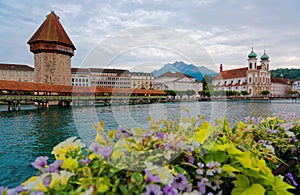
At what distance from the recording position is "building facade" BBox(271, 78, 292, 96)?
260 feet

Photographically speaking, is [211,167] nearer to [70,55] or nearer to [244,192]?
[244,192]

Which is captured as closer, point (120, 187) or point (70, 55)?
point (120, 187)

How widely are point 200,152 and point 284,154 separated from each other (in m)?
0.92

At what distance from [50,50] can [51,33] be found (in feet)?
8.34

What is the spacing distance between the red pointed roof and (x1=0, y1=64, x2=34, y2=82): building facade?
29501 mm

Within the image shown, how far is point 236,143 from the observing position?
4.56 feet

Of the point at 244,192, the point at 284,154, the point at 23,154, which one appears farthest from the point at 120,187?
the point at 23,154

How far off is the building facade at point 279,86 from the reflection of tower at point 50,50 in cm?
6949

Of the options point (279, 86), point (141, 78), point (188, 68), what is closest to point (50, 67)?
point (141, 78)

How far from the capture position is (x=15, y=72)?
5825 centimetres

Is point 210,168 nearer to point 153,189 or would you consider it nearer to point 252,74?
point 153,189

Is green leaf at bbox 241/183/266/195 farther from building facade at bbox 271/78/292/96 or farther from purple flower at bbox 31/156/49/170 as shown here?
building facade at bbox 271/78/292/96

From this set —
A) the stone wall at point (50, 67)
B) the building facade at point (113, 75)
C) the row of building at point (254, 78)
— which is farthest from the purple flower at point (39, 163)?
the row of building at point (254, 78)

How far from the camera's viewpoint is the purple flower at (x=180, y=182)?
94 cm
